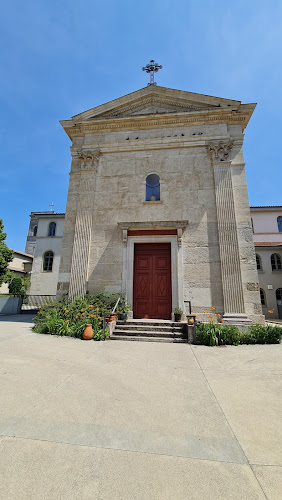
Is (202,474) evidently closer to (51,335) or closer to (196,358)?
(196,358)

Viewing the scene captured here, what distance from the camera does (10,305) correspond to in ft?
45.9

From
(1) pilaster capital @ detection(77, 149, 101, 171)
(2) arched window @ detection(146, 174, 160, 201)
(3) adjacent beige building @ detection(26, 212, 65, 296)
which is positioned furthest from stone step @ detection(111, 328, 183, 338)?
(3) adjacent beige building @ detection(26, 212, 65, 296)

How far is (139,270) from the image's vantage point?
9.95 metres

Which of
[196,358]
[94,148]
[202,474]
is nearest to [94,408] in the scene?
[202,474]

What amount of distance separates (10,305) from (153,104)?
14596 mm

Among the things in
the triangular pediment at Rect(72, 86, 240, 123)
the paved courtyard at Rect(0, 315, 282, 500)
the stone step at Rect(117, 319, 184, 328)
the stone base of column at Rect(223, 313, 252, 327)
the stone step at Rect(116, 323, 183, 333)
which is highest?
the triangular pediment at Rect(72, 86, 240, 123)

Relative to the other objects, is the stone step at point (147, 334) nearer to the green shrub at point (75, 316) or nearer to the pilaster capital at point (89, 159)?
the green shrub at point (75, 316)

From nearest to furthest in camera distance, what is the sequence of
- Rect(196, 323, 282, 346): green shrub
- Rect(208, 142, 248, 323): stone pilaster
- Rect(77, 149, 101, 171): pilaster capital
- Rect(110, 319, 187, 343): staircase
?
Rect(196, 323, 282, 346): green shrub < Rect(110, 319, 187, 343): staircase < Rect(208, 142, 248, 323): stone pilaster < Rect(77, 149, 101, 171): pilaster capital

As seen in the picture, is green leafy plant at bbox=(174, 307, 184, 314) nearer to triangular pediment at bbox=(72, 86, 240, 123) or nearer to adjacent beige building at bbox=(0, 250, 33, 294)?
triangular pediment at bbox=(72, 86, 240, 123)

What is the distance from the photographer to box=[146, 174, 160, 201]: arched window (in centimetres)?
1078

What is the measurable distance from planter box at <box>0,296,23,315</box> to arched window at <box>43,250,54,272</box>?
10.9 metres

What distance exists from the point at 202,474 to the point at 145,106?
1379 cm

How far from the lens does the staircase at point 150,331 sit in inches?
289

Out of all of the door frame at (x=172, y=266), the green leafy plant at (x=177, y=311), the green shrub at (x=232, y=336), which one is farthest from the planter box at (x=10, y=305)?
the green shrub at (x=232, y=336)
